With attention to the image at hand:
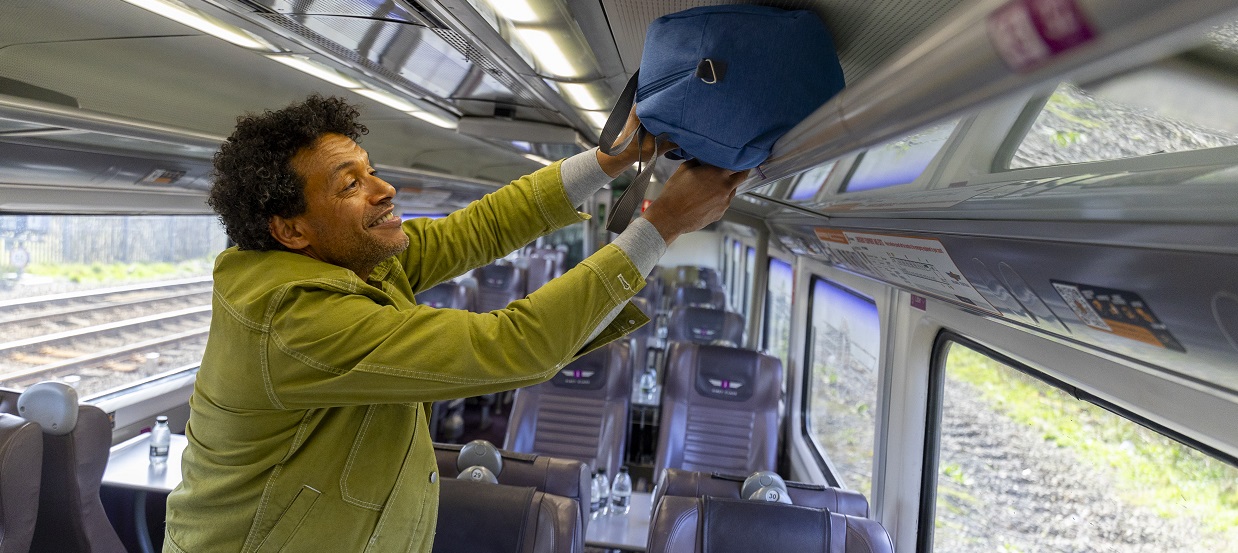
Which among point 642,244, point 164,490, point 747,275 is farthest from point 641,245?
point 747,275

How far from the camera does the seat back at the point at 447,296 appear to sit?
8.33 metres

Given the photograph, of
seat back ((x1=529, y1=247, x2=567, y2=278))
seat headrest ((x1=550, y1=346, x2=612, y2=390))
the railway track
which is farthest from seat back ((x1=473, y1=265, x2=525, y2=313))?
seat headrest ((x1=550, y1=346, x2=612, y2=390))

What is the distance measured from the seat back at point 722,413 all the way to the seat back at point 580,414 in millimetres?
347

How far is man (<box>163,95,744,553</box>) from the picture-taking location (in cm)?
124

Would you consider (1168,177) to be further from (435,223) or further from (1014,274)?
(435,223)

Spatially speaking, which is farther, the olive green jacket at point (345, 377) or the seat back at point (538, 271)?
the seat back at point (538, 271)

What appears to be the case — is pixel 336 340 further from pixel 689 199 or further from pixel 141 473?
pixel 141 473

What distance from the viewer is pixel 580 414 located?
5.38 metres

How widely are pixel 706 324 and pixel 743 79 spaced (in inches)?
254

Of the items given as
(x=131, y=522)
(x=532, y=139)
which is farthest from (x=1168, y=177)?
(x=131, y=522)

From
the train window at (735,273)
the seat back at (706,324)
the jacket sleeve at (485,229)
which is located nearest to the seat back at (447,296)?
the seat back at (706,324)

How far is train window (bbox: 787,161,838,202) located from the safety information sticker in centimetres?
272

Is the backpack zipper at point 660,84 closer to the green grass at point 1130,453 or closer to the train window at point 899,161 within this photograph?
the train window at point 899,161

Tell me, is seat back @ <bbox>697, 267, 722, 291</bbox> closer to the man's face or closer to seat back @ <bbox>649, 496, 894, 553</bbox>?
seat back @ <bbox>649, 496, 894, 553</bbox>
